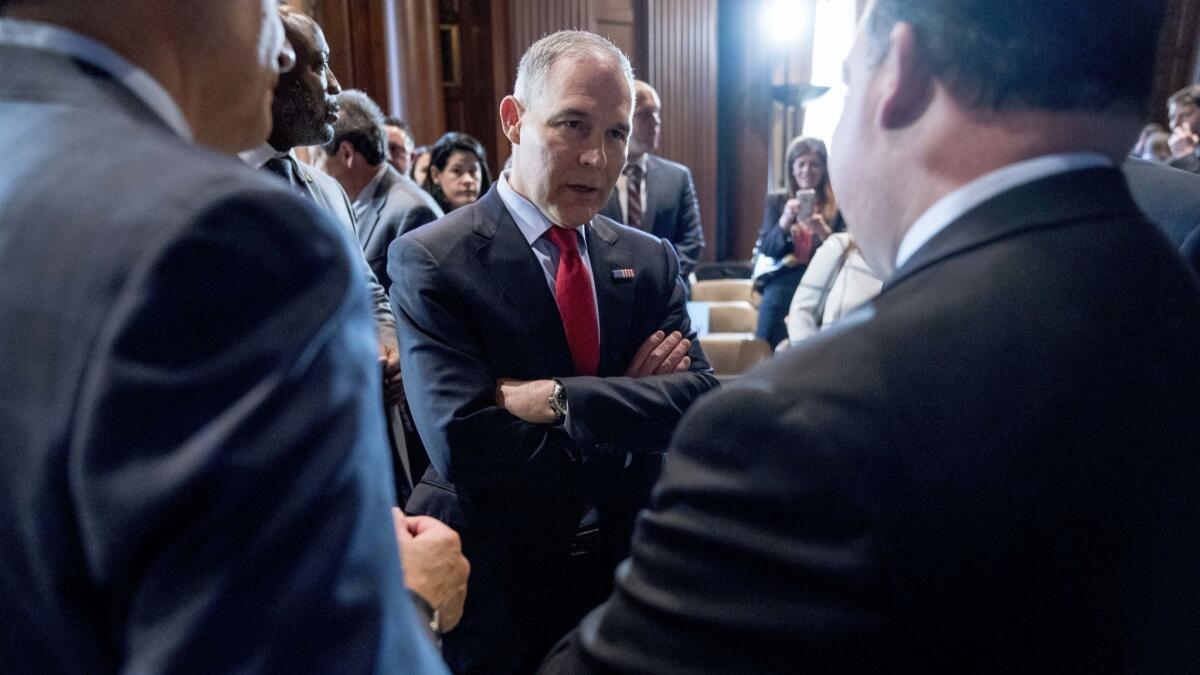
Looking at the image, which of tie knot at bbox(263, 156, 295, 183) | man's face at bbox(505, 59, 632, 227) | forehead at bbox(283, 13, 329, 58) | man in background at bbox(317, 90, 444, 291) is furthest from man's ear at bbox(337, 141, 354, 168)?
man's face at bbox(505, 59, 632, 227)

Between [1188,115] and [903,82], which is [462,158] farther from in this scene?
[1188,115]

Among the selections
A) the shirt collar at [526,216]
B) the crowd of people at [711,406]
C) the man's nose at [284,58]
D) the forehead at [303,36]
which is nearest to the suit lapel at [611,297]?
the shirt collar at [526,216]

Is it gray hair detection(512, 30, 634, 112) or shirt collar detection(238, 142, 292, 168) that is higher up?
gray hair detection(512, 30, 634, 112)

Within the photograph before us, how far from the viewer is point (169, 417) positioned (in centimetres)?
49

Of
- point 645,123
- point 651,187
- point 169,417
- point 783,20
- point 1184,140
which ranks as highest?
point 783,20

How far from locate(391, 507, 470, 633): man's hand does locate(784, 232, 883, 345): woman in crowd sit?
235 centimetres

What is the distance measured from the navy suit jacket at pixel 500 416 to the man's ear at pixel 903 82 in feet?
2.98

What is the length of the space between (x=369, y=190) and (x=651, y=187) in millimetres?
1529

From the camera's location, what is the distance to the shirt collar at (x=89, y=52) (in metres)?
0.60

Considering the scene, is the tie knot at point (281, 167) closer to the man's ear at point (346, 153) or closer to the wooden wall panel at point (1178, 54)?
the man's ear at point (346, 153)

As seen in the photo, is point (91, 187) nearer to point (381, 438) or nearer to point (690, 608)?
point (381, 438)

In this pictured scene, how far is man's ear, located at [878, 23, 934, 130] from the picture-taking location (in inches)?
29.3

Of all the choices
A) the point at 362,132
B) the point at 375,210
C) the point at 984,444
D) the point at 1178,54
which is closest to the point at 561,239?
the point at 984,444

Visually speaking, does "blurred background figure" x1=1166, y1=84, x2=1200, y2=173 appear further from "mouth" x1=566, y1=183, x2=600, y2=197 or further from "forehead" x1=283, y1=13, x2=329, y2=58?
"forehead" x1=283, y1=13, x2=329, y2=58
